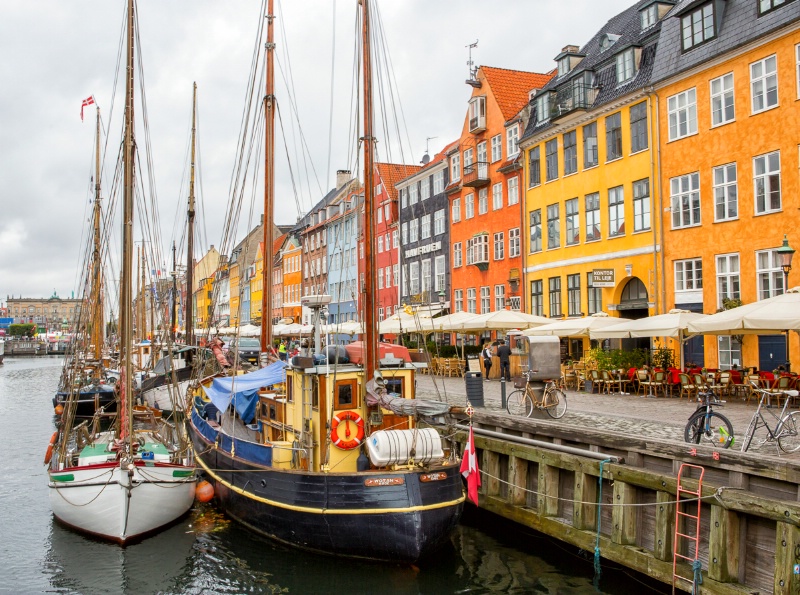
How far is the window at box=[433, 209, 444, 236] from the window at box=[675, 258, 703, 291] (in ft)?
74.2

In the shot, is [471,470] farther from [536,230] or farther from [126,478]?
[536,230]

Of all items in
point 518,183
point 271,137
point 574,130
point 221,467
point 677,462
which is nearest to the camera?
point 677,462

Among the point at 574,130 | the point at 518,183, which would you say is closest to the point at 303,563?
the point at 574,130

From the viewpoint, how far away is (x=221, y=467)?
17.5 meters

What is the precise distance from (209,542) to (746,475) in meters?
10.3

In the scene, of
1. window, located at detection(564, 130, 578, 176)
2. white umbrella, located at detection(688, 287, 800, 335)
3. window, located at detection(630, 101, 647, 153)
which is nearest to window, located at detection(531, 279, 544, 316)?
window, located at detection(564, 130, 578, 176)

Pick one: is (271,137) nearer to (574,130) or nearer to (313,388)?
(313,388)

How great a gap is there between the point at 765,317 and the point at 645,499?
23.0 ft

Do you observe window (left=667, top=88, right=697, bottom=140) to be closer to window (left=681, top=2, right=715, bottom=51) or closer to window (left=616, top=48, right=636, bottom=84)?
window (left=681, top=2, right=715, bottom=51)

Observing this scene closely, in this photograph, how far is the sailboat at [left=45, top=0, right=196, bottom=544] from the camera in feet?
49.4

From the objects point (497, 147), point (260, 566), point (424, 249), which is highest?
point (497, 147)

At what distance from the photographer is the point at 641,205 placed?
31312mm

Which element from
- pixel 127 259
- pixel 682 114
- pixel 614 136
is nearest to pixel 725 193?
pixel 682 114

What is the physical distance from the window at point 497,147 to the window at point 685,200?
13974 millimetres
